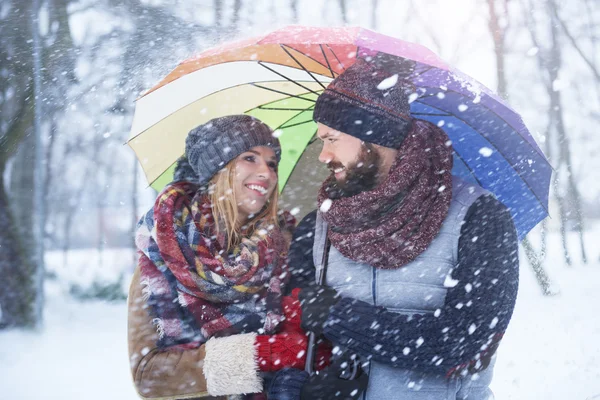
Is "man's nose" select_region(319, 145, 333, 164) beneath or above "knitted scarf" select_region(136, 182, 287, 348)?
above

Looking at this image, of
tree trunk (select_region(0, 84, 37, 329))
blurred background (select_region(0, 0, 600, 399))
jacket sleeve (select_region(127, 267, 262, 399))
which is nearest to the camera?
jacket sleeve (select_region(127, 267, 262, 399))

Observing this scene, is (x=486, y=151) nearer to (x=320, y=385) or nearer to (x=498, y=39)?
(x=320, y=385)

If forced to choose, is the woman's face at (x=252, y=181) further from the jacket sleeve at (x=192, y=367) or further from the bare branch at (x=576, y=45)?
the bare branch at (x=576, y=45)

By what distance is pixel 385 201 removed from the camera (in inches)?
89.0

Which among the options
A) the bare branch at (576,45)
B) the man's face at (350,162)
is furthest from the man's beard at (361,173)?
the bare branch at (576,45)

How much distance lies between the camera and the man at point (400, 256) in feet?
6.82

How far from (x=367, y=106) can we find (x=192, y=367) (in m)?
1.35

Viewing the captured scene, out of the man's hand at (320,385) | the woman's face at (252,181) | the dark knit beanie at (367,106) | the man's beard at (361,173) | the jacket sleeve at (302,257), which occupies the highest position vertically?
the dark knit beanie at (367,106)

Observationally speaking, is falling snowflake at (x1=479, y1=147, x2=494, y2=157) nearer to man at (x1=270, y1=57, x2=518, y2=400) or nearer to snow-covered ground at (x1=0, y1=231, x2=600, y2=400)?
man at (x1=270, y1=57, x2=518, y2=400)

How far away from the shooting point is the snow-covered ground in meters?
6.73

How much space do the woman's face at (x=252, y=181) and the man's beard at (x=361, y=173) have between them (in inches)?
18.7

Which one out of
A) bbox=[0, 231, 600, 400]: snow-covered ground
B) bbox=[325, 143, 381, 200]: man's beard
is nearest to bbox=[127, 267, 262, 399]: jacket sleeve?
bbox=[325, 143, 381, 200]: man's beard

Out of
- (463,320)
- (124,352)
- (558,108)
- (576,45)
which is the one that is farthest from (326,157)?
(558,108)

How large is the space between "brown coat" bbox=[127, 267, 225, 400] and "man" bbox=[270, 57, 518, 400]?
39cm
